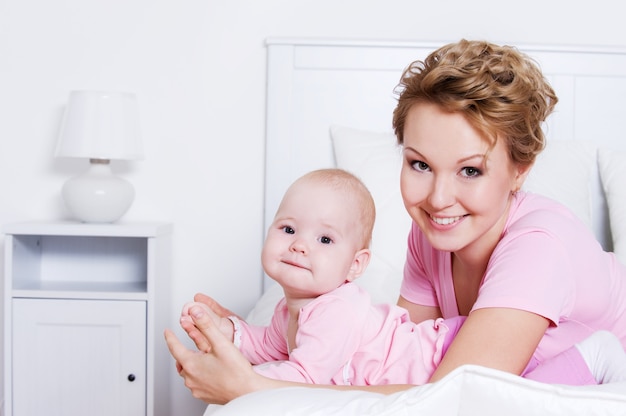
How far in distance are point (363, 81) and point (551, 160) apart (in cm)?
73

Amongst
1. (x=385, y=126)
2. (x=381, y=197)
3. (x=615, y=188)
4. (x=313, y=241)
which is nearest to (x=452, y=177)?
(x=313, y=241)

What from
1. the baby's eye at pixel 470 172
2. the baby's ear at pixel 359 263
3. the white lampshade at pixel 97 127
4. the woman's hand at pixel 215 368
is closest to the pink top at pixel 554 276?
the baby's eye at pixel 470 172

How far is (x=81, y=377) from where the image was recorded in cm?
235

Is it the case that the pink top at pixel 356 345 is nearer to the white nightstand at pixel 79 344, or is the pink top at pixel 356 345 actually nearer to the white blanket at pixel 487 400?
the white blanket at pixel 487 400

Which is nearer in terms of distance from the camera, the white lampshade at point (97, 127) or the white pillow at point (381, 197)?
the white pillow at point (381, 197)

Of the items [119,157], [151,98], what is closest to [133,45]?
[151,98]

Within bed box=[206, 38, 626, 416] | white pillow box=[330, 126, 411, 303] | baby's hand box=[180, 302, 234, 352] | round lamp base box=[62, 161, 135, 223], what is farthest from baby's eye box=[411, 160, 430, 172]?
round lamp base box=[62, 161, 135, 223]

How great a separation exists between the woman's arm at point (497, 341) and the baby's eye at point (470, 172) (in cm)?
24

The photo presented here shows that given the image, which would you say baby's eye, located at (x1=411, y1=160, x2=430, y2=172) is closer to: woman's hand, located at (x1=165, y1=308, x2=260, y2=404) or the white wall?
woman's hand, located at (x1=165, y1=308, x2=260, y2=404)

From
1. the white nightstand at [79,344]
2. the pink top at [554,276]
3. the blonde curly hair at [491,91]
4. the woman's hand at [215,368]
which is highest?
the blonde curly hair at [491,91]

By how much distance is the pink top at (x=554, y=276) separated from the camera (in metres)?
1.02

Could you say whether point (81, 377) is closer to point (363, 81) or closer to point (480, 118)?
point (363, 81)

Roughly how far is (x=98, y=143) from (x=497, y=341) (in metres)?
1.75

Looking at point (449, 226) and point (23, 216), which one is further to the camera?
point (23, 216)
